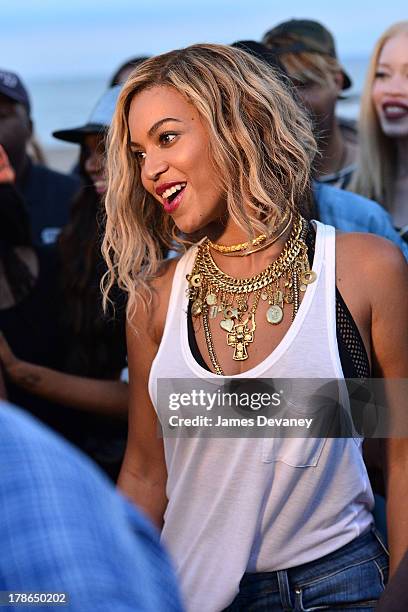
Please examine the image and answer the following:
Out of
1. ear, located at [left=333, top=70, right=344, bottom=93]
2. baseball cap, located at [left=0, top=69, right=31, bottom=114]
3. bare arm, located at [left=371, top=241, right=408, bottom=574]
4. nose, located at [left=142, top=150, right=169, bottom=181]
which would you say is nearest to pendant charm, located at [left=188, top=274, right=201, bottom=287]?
nose, located at [left=142, top=150, right=169, bottom=181]

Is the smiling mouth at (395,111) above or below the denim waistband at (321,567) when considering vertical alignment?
above

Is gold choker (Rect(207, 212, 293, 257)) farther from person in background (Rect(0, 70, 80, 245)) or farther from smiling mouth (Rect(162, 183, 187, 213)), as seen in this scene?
person in background (Rect(0, 70, 80, 245))

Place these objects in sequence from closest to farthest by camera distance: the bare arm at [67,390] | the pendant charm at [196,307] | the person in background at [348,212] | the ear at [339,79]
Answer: the pendant charm at [196,307] < the person in background at [348,212] < the bare arm at [67,390] < the ear at [339,79]

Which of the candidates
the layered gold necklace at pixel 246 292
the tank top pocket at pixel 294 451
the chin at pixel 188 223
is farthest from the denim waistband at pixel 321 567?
the chin at pixel 188 223

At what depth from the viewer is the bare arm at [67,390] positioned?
293 cm

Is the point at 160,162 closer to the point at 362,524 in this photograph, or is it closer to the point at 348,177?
the point at 362,524

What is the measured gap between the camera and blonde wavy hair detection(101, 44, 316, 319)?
2160mm

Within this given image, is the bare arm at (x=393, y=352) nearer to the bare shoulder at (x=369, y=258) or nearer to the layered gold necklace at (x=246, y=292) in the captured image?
the bare shoulder at (x=369, y=258)

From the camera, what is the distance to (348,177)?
3709 mm

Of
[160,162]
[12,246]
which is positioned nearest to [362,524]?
[160,162]

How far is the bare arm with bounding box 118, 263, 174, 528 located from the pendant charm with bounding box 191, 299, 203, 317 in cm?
7

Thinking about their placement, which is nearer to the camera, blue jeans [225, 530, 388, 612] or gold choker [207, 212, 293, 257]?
blue jeans [225, 530, 388, 612]

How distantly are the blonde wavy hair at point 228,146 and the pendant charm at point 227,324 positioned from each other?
8.1 inches

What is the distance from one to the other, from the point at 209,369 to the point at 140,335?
→ 0.71ft
